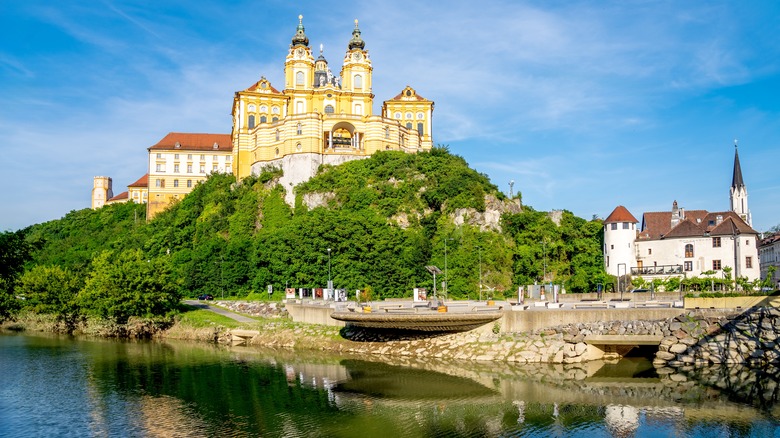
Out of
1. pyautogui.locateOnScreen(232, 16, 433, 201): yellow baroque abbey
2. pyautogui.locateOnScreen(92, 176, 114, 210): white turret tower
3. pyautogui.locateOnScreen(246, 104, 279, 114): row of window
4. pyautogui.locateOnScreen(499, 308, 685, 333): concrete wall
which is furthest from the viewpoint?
pyautogui.locateOnScreen(92, 176, 114, 210): white turret tower

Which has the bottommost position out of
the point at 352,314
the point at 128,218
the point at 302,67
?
the point at 352,314

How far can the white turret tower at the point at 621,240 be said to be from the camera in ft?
223

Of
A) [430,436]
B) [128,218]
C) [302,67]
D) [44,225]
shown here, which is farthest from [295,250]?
[44,225]

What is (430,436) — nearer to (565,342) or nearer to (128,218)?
(565,342)

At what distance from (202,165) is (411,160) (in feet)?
134

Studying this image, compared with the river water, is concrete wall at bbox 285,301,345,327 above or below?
above

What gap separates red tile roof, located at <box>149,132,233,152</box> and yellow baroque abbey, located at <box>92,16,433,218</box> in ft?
5.67

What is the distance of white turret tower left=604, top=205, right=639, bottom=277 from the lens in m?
68.1

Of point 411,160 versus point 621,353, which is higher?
point 411,160

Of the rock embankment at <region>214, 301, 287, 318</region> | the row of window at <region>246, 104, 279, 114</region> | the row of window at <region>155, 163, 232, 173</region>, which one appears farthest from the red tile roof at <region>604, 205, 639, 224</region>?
the row of window at <region>155, 163, 232, 173</region>

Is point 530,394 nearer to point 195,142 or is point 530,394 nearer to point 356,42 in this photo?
point 356,42

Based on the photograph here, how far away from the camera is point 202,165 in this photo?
108500 mm

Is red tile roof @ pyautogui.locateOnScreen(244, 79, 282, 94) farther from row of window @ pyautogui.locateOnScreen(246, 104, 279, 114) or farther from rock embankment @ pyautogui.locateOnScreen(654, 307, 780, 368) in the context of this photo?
rock embankment @ pyautogui.locateOnScreen(654, 307, 780, 368)

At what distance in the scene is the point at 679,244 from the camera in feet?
214
